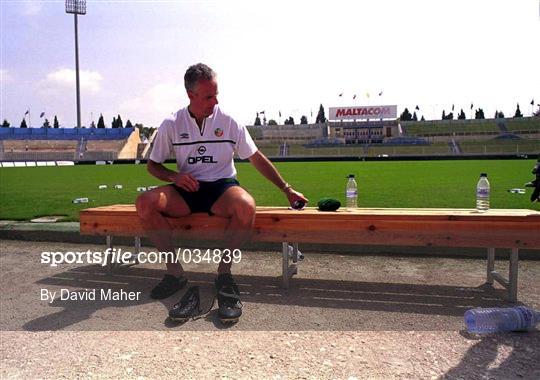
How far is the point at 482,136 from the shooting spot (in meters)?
66.9

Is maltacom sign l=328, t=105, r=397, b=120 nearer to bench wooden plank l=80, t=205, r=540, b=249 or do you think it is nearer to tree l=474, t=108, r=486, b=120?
tree l=474, t=108, r=486, b=120

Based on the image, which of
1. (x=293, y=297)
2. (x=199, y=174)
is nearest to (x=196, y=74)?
(x=199, y=174)

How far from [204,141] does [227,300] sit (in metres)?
1.24

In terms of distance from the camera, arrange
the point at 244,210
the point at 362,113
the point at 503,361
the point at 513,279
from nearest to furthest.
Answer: the point at 503,361, the point at 513,279, the point at 244,210, the point at 362,113

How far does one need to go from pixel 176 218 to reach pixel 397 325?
5.91ft

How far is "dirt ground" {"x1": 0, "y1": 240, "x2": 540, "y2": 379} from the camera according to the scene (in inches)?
89.0

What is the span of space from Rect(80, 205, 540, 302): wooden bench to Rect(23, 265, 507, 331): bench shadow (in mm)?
195

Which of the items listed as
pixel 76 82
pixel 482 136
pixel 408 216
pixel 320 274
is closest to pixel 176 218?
pixel 320 274

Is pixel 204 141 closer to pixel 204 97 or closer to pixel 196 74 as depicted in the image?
pixel 204 97

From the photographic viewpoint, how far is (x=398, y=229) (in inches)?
130

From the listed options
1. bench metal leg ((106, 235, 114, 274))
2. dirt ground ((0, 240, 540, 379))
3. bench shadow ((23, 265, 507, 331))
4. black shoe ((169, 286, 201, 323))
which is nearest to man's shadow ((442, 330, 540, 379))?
dirt ground ((0, 240, 540, 379))

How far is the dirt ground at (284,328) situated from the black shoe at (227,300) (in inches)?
2.5

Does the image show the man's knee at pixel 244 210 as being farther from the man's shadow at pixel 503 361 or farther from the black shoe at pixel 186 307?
the man's shadow at pixel 503 361

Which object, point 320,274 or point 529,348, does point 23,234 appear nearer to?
point 320,274
